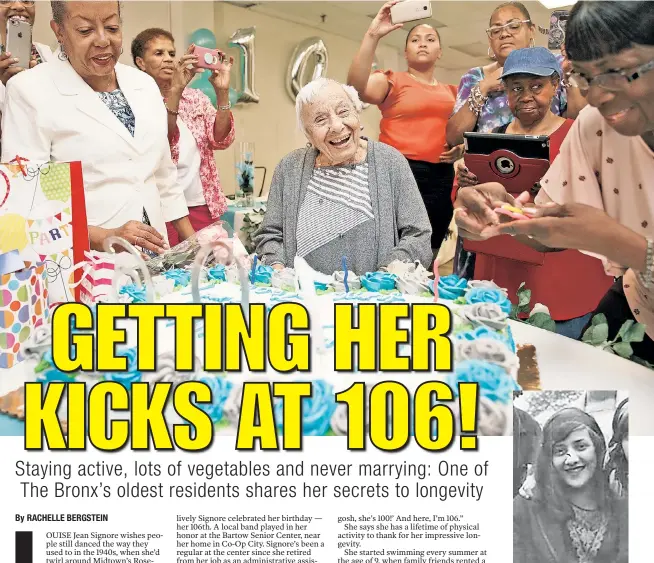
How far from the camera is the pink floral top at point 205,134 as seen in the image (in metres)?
2.69

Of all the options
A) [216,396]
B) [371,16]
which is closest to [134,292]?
[216,396]

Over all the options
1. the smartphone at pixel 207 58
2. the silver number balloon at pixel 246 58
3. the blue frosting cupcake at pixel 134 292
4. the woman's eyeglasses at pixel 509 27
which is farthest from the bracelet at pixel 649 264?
the silver number balloon at pixel 246 58

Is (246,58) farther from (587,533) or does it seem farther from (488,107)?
(587,533)

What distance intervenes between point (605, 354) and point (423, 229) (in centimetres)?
72

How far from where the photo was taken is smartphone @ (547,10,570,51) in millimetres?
1854

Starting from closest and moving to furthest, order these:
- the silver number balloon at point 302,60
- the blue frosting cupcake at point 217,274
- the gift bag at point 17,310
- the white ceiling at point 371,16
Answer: the gift bag at point 17,310, the blue frosting cupcake at point 217,274, the white ceiling at point 371,16, the silver number balloon at point 302,60

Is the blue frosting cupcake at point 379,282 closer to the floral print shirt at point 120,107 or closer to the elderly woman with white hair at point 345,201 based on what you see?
the elderly woman with white hair at point 345,201

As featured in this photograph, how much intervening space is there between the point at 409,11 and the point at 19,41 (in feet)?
4.11

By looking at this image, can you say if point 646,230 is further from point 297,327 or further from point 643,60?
point 297,327

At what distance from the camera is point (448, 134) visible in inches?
94.5

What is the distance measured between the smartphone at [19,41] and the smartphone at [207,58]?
21.9 inches

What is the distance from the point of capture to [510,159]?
161cm

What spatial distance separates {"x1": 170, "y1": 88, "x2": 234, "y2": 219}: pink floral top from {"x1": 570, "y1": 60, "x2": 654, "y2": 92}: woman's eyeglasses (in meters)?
1.79

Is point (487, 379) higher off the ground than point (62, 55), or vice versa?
point (62, 55)
